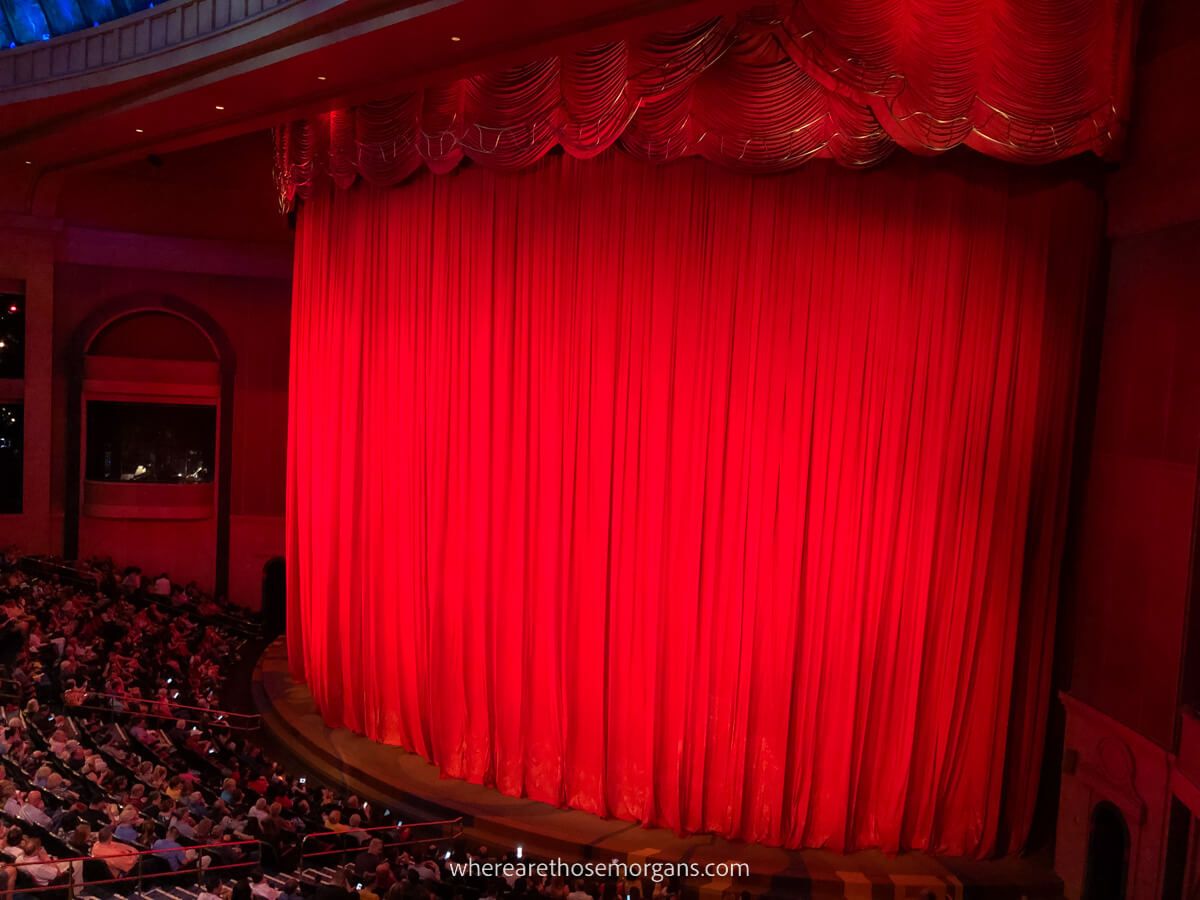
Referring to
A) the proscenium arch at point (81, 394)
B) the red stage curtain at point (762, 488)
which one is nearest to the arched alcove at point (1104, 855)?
the red stage curtain at point (762, 488)

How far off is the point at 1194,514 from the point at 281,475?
8954mm

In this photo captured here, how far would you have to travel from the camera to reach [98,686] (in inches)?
289

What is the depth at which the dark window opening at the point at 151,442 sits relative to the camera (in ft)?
34.1

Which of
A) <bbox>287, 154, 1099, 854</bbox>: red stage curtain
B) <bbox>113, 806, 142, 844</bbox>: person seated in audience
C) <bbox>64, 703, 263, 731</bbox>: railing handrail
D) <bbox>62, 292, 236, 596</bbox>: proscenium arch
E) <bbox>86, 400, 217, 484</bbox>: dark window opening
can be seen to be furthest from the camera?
<bbox>86, 400, 217, 484</bbox>: dark window opening

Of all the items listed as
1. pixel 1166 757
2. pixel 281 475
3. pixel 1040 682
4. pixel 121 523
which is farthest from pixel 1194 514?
pixel 121 523

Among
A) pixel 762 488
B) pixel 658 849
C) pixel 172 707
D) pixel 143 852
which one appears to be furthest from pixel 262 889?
pixel 762 488

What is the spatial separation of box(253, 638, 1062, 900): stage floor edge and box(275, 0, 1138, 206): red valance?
396 cm

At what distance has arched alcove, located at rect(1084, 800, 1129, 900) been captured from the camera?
5309 mm

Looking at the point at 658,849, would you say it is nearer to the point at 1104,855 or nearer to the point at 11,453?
the point at 1104,855

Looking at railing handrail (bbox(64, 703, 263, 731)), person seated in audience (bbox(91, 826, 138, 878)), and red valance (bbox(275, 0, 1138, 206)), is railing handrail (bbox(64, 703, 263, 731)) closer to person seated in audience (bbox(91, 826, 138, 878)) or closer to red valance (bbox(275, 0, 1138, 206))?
person seated in audience (bbox(91, 826, 138, 878))

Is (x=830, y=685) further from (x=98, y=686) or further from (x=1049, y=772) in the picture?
(x=98, y=686)

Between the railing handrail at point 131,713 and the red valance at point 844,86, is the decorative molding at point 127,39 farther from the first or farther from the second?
the railing handrail at point 131,713

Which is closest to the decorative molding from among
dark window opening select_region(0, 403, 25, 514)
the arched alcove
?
dark window opening select_region(0, 403, 25, 514)

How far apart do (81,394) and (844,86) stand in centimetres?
848
